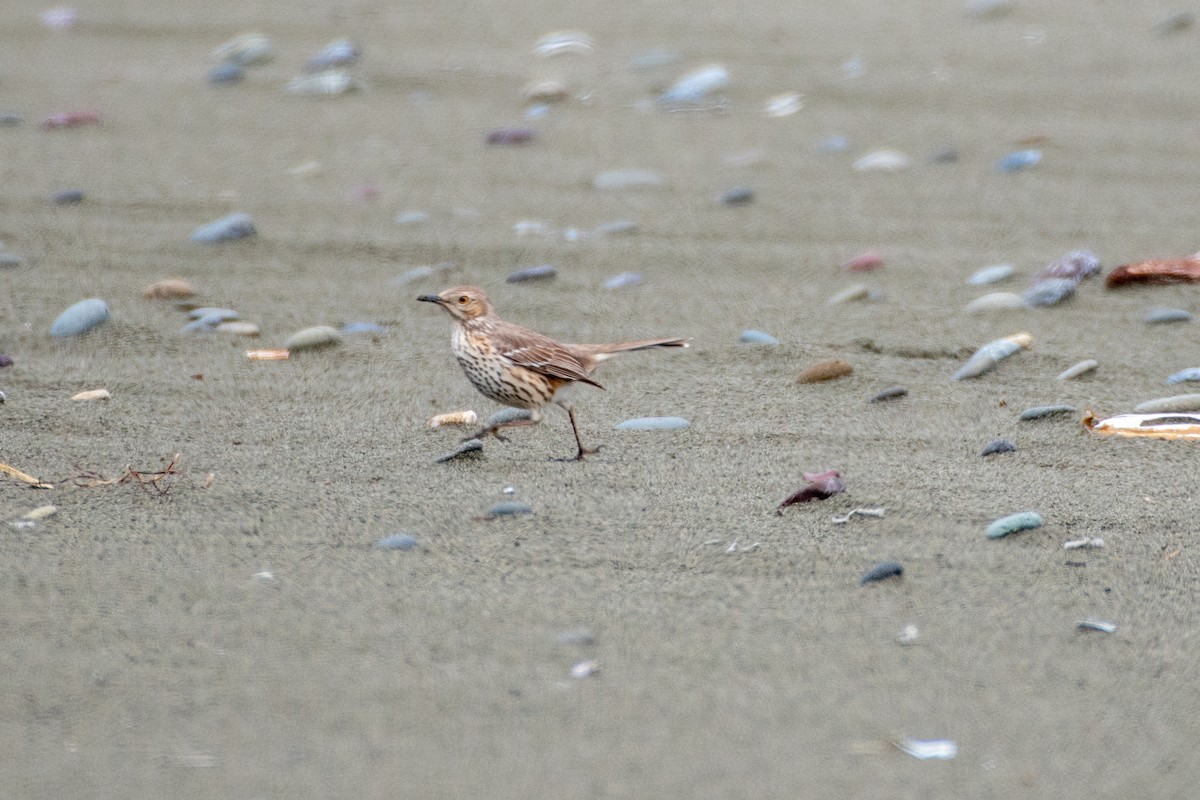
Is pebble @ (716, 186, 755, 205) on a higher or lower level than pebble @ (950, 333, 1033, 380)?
higher

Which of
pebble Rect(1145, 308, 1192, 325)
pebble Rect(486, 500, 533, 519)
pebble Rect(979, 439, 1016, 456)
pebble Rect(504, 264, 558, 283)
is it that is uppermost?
pebble Rect(486, 500, 533, 519)

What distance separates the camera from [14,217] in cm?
802

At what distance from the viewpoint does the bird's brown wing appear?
559 cm

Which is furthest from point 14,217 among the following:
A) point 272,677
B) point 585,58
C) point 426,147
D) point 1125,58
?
point 1125,58

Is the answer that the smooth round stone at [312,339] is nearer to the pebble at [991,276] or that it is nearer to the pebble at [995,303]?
the pebble at [995,303]

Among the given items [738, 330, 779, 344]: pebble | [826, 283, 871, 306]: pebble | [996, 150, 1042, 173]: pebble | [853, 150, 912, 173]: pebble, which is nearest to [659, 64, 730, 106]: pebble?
[853, 150, 912, 173]: pebble

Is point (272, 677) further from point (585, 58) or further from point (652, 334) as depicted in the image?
point (585, 58)

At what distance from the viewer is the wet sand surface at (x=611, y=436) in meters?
3.54

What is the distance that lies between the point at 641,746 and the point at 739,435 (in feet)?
7.19

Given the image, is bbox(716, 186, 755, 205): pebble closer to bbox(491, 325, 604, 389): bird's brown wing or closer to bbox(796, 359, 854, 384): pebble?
bbox(796, 359, 854, 384): pebble

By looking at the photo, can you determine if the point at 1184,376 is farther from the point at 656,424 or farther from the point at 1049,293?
the point at 656,424

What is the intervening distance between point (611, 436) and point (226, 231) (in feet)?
10.1

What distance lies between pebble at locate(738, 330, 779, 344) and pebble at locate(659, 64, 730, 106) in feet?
11.9

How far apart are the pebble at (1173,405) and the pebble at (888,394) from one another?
876mm
